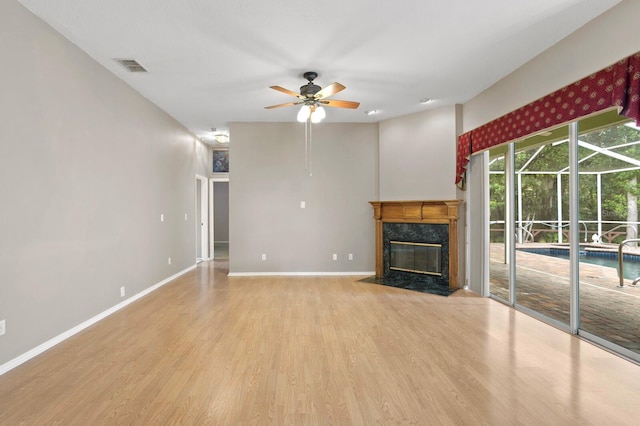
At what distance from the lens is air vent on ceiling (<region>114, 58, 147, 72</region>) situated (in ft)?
12.0

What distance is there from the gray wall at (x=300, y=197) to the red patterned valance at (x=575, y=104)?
2.37 metres

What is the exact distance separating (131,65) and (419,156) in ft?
14.8

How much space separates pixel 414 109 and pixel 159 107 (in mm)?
4350

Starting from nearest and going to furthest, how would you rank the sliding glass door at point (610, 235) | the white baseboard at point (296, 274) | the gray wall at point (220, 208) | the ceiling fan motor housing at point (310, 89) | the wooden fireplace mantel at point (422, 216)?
the sliding glass door at point (610, 235) < the ceiling fan motor housing at point (310, 89) < the wooden fireplace mantel at point (422, 216) < the white baseboard at point (296, 274) < the gray wall at point (220, 208)

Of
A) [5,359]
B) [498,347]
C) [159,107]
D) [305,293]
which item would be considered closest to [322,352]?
[498,347]

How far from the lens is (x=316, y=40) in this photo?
128 inches

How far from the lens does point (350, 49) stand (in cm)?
346

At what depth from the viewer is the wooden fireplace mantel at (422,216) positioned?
517cm

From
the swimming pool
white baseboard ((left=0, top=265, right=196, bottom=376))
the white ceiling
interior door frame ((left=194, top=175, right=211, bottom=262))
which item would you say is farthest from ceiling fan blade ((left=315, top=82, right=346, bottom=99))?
interior door frame ((left=194, top=175, right=211, bottom=262))

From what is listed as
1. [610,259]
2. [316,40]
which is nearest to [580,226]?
[610,259]

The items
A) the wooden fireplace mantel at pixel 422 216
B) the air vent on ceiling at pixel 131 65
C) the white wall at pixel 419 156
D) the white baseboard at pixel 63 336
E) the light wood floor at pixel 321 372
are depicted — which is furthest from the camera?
the white wall at pixel 419 156

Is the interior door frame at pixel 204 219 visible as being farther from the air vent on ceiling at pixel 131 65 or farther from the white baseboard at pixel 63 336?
the air vent on ceiling at pixel 131 65

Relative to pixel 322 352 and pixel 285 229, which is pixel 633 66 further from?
pixel 285 229

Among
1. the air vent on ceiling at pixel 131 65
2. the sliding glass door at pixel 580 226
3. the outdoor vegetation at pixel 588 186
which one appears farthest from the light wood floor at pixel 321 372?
the air vent on ceiling at pixel 131 65
